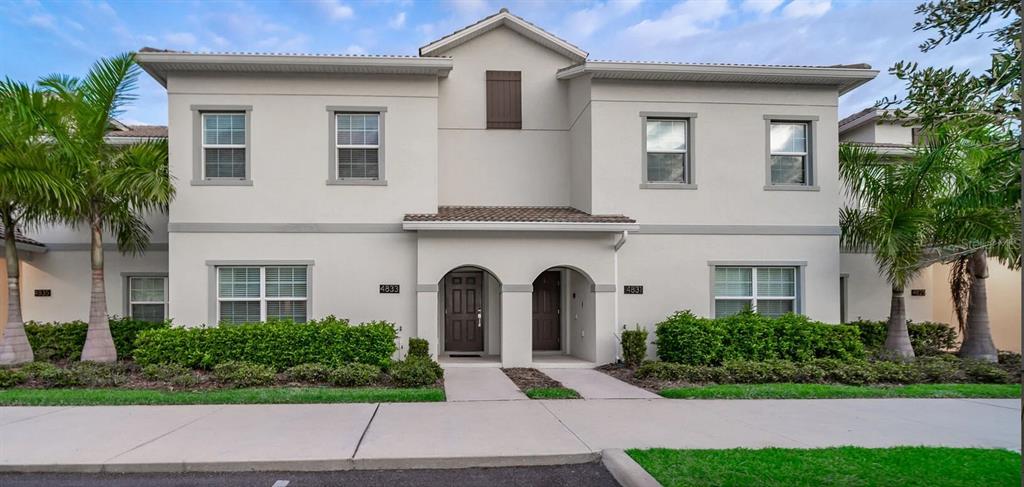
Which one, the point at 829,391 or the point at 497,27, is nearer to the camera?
the point at 829,391

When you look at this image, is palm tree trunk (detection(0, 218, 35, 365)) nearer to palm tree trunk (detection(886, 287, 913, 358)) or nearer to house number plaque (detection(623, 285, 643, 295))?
house number plaque (detection(623, 285, 643, 295))

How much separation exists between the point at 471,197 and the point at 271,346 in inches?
218

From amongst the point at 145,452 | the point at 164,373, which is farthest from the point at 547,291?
the point at 145,452

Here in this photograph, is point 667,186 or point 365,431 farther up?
point 667,186

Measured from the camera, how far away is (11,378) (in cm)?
957

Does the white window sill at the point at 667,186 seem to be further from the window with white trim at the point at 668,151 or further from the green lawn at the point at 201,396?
the green lawn at the point at 201,396

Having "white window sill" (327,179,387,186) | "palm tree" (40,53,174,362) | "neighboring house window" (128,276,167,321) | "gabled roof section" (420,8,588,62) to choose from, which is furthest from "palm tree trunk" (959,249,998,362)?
"neighboring house window" (128,276,167,321)

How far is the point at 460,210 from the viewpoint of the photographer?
13.4 metres

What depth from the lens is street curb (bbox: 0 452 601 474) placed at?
19.2 feet

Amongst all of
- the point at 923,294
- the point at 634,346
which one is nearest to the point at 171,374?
the point at 634,346

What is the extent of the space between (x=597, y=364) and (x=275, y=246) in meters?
7.15

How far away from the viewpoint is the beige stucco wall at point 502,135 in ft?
46.1

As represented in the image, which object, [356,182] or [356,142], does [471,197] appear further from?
[356,142]

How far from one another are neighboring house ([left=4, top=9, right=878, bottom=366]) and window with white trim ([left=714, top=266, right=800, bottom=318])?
0.15 feet
